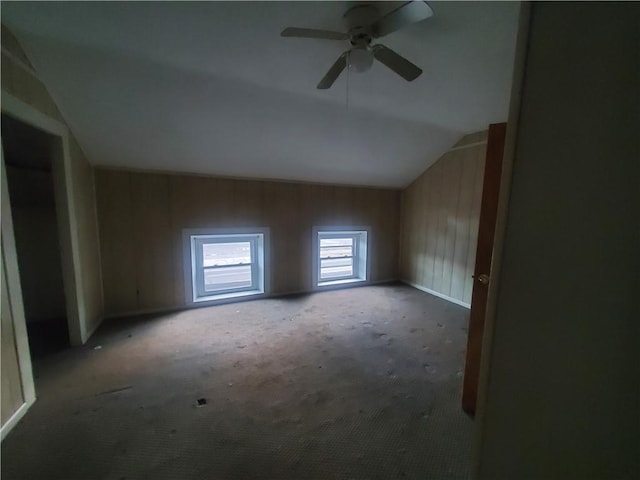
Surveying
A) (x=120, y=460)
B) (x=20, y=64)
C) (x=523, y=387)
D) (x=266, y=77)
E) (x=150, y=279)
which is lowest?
(x=120, y=460)

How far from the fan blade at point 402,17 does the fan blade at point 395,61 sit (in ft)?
0.28

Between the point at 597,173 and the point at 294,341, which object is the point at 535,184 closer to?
the point at 597,173

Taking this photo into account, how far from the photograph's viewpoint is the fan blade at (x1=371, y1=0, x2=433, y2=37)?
1117 millimetres

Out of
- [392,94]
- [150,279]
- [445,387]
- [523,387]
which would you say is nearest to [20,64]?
[150,279]

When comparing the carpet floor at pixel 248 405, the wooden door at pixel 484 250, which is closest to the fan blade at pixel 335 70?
the wooden door at pixel 484 250

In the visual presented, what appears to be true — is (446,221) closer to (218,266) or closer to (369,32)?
(369,32)

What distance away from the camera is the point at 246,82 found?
1963 millimetres

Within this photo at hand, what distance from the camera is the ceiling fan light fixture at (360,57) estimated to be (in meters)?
1.48

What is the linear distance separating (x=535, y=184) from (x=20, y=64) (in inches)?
108

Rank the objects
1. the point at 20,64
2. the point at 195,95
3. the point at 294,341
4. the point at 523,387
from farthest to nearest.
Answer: the point at 294,341
the point at 195,95
the point at 20,64
the point at 523,387

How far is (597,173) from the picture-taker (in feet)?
1.43

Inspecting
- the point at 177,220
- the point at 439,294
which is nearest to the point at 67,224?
the point at 177,220

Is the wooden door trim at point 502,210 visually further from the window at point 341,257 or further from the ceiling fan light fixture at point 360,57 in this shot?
the window at point 341,257

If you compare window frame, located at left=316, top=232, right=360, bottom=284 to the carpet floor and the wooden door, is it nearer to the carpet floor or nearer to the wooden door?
the carpet floor
